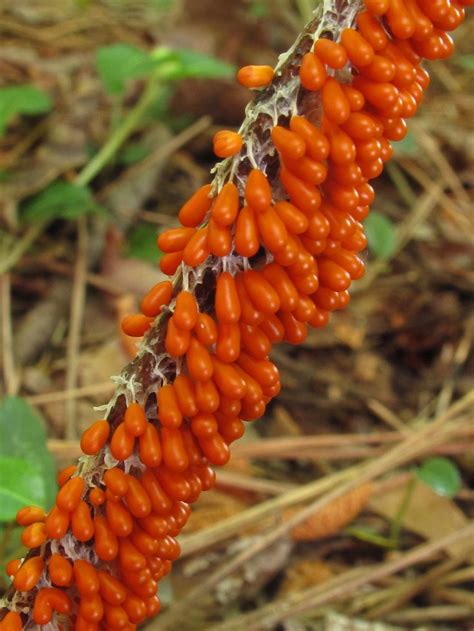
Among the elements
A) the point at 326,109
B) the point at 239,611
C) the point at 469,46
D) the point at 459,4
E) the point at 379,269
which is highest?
the point at 459,4

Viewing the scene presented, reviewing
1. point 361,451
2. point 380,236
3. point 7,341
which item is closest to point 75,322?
point 7,341

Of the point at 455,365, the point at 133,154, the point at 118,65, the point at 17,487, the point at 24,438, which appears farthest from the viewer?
the point at 133,154

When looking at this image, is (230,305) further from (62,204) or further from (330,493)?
(62,204)

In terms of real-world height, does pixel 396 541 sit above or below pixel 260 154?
below

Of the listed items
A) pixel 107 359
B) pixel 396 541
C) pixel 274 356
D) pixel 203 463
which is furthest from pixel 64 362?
pixel 203 463

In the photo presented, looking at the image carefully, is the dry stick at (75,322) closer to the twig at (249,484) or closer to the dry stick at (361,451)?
the dry stick at (361,451)

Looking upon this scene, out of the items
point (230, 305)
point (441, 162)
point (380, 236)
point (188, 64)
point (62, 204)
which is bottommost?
point (62, 204)

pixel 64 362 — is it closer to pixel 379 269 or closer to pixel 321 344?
pixel 321 344

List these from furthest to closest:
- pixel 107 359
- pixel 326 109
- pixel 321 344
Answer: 1. pixel 321 344
2. pixel 107 359
3. pixel 326 109
